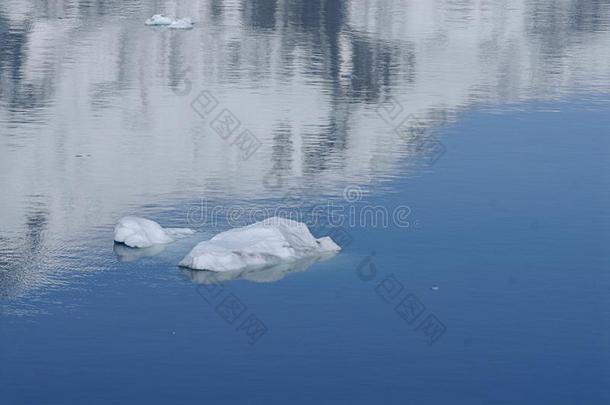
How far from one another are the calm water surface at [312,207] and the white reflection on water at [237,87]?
105 mm

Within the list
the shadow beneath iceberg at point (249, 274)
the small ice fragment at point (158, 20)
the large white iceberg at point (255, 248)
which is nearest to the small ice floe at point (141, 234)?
the large white iceberg at point (255, 248)

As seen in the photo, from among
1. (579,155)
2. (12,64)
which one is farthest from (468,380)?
(12,64)

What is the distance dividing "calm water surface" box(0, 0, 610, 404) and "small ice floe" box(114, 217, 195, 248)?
Result: 0.84 feet

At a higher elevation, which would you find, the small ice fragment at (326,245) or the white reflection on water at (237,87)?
the white reflection on water at (237,87)

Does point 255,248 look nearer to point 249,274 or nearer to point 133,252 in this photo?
point 249,274

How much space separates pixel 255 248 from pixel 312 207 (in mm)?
3941

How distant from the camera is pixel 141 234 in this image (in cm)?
2548

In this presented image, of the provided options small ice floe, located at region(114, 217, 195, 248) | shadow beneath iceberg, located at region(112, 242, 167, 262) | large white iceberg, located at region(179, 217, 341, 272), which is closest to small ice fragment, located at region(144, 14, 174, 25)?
small ice floe, located at region(114, 217, 195, 248)

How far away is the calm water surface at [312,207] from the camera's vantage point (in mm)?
21031

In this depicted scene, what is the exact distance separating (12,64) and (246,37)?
8.68m

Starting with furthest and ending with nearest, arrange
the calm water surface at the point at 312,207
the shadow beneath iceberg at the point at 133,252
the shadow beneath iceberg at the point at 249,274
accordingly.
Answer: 1. the shadow beneath iceberg at the point at 133,252
2. the shadow beneath iceberg at the point at 249,274
3. the calm water surface at the point at 312,207

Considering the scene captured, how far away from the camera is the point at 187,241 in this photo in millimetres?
25719

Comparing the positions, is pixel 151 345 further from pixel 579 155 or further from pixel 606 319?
pixel 579 155

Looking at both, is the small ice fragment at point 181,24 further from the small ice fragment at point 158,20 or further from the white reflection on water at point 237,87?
the white reflection on water at point 237,87
